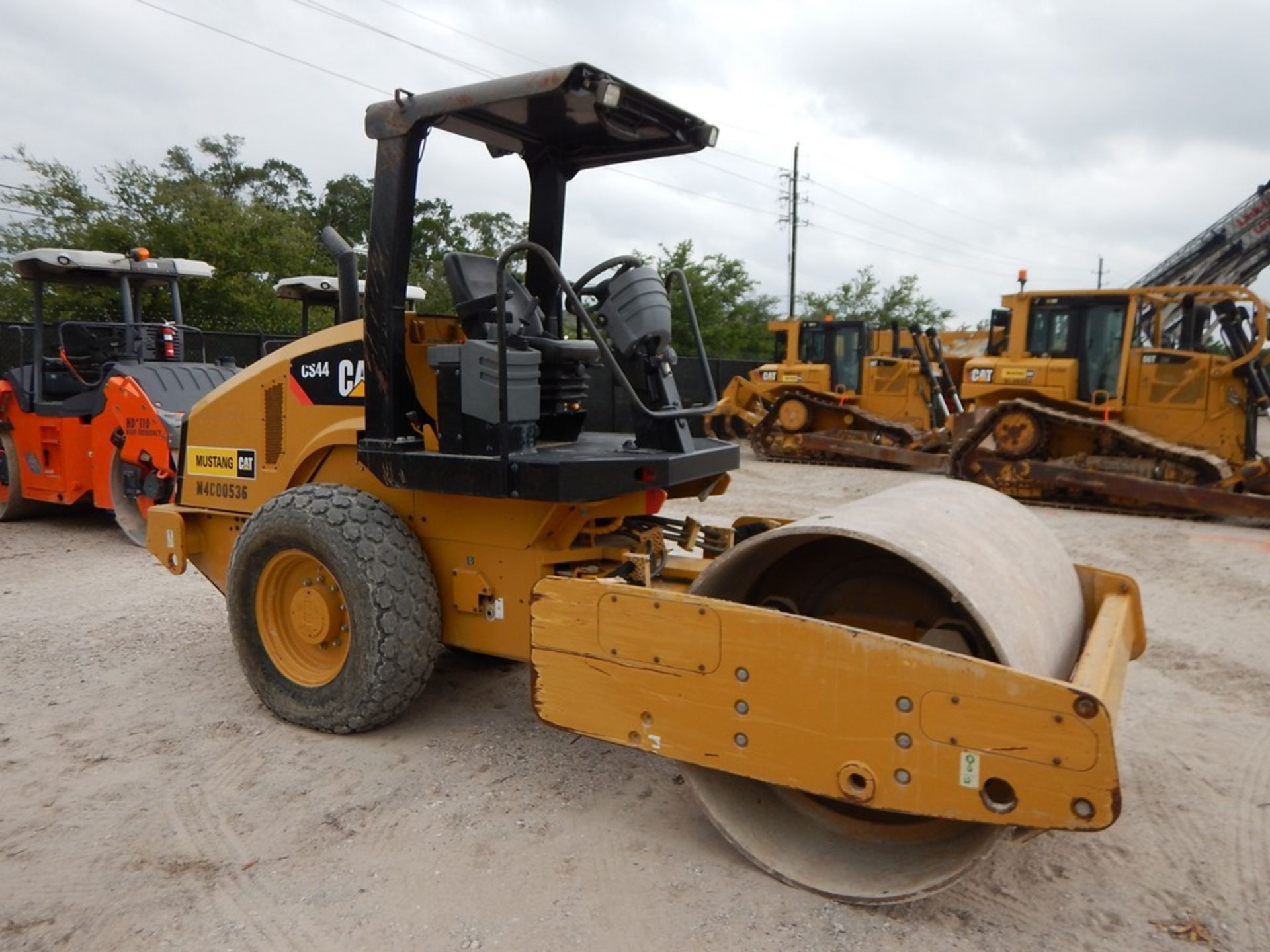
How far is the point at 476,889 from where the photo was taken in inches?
110

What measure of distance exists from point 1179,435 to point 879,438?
4.66 metres

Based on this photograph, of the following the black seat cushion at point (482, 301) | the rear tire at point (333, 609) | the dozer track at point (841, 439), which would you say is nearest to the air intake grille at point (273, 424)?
the rear tire at point (333, 609)

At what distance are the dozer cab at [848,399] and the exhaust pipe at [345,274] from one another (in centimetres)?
1013

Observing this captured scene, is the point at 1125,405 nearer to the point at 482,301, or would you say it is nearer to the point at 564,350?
the point at 564,350

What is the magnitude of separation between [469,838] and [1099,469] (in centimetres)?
935

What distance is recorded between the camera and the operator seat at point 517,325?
12.0 ft

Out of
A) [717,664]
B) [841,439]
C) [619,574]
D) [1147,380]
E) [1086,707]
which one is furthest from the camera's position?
[841,439]

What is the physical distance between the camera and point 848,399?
15.3 meters

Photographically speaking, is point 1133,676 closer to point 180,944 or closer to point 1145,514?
point 180,944

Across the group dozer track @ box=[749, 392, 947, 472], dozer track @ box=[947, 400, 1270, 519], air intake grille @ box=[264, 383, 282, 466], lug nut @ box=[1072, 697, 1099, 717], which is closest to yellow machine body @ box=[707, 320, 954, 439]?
dozer track @ box=[749, 392, 947, 472]

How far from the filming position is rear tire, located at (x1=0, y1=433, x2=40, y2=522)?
343 inches

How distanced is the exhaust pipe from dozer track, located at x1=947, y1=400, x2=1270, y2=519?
8.64 meters

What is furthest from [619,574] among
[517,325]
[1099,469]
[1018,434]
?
[1018,434]

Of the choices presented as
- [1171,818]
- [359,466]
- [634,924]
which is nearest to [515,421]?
[359,466]
